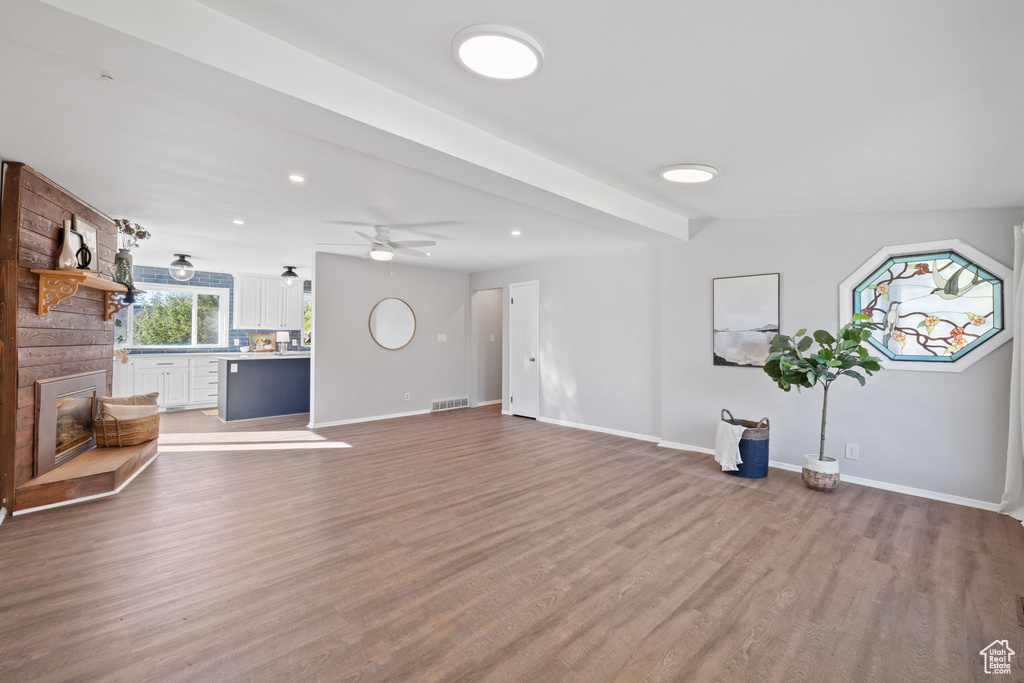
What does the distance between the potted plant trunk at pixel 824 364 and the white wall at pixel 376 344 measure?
5.17 meters

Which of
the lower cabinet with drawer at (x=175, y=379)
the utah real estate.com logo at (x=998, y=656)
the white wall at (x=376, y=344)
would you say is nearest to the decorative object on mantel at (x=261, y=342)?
the lower cabinet with drawer at (x=175, y=379)

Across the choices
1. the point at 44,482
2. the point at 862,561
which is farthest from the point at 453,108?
the point at 44,482

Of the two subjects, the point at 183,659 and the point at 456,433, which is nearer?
the point at 183,659

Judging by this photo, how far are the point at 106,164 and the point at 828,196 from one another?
5.28m

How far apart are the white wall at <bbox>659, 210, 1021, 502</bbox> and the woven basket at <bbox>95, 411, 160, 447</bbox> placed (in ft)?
17.6

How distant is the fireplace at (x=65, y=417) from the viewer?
132 inches

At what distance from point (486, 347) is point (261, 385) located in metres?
3.72

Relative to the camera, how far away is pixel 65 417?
373 centimetres

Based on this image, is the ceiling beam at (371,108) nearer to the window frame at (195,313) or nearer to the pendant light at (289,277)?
the pendant light at (289,277)

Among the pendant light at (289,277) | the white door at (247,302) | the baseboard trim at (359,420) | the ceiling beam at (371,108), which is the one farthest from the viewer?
the white door at (247,302)

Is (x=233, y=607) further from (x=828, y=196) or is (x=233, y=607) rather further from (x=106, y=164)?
(x=828, y=196)

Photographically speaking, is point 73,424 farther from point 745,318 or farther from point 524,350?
point 745,318

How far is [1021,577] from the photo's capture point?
2432mm

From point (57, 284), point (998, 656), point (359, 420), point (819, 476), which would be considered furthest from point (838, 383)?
point (57, 284)
